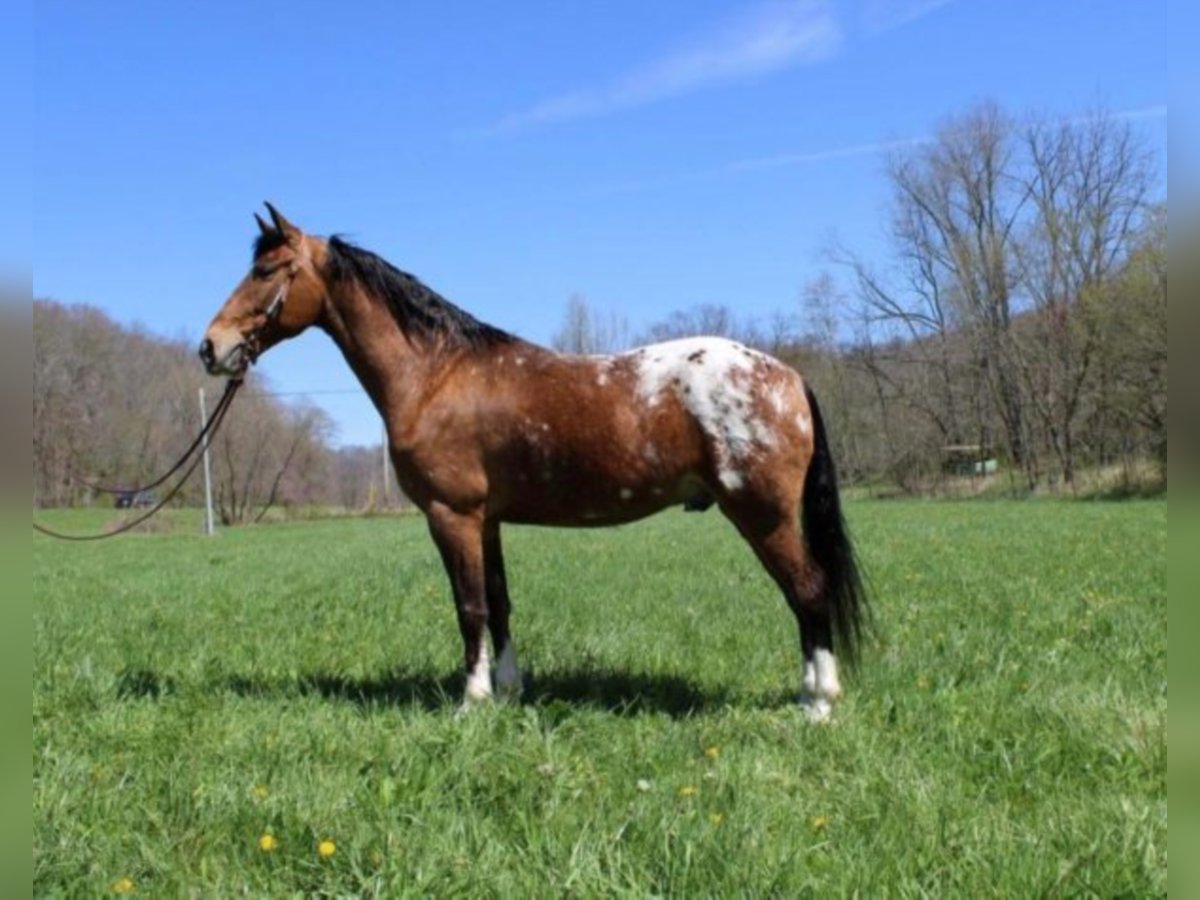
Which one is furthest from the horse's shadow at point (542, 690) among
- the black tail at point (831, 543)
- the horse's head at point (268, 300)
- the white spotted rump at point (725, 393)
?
the horse's head at point (268, 300)

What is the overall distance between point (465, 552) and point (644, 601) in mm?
3957

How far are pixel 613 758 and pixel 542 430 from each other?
1.81 meters

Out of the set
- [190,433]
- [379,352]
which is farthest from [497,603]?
[190,433]

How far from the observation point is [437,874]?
2846 mm

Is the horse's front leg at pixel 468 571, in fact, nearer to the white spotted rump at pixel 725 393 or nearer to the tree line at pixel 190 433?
the white spotted rump at pixel 725 393

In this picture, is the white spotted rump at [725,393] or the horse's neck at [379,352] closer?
the white spotted rump at [725,393]

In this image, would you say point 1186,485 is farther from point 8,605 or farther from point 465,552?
point 465,552

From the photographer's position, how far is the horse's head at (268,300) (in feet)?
17.1

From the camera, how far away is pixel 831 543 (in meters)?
5.03

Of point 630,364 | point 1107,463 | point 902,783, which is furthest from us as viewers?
point 1107,463

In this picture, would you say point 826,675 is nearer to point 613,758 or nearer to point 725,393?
point 613,758

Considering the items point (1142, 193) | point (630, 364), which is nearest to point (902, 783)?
point (630, 364)

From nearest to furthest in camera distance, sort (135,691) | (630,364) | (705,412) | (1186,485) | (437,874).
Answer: (1186,485), (437,874), (705,412), (630,364), (135,691)

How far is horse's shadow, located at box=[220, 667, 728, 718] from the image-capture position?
496cm
